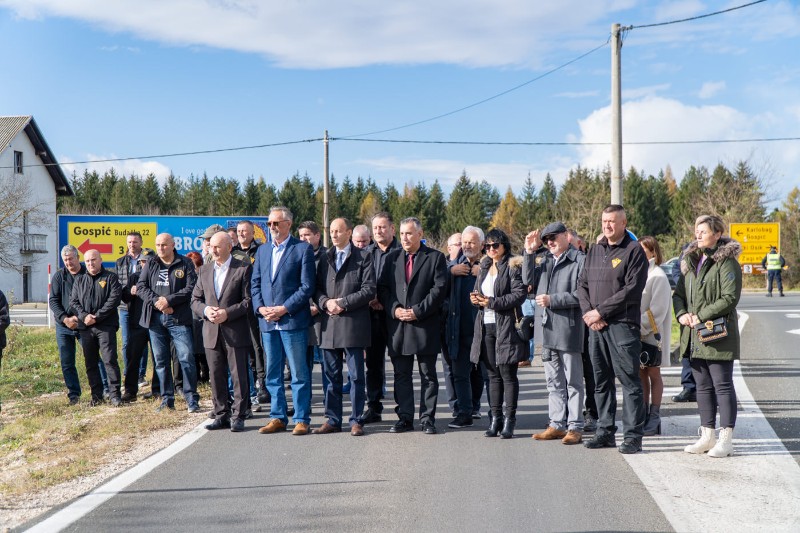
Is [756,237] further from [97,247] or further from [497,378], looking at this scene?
[497,378]

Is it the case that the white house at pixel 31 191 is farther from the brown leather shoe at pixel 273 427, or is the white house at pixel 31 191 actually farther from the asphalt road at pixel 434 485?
the asphalt road at pixel 434 485

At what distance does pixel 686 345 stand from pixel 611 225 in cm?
130

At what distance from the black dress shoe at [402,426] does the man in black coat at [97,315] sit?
4005mm

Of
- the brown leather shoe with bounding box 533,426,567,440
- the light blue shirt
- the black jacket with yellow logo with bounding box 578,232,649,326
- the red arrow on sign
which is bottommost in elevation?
the brown leather shoe with bounding box 533,426,567,440

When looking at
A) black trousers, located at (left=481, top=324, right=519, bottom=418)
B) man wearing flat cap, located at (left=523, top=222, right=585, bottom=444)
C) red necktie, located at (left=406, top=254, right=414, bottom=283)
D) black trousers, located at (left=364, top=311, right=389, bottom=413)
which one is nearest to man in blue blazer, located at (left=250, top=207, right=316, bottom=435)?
black trousers, located at (left=364, top=311, right=389, bottom=413)

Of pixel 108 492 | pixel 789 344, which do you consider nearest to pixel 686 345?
pixel 108 492

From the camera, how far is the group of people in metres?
6.78

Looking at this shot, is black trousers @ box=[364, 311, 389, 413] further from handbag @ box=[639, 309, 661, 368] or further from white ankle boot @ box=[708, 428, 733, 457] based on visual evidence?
white ankle boot @ box=[708, 428, 733, 457]

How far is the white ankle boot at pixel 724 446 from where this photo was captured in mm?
6531

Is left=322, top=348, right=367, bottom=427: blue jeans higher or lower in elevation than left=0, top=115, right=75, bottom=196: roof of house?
lower

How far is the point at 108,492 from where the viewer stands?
18.3 feet

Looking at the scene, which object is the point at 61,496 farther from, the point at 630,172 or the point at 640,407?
the point at 630,172

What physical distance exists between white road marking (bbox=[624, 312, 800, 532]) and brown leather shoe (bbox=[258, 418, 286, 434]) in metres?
3.44

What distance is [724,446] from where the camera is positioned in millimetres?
6543
